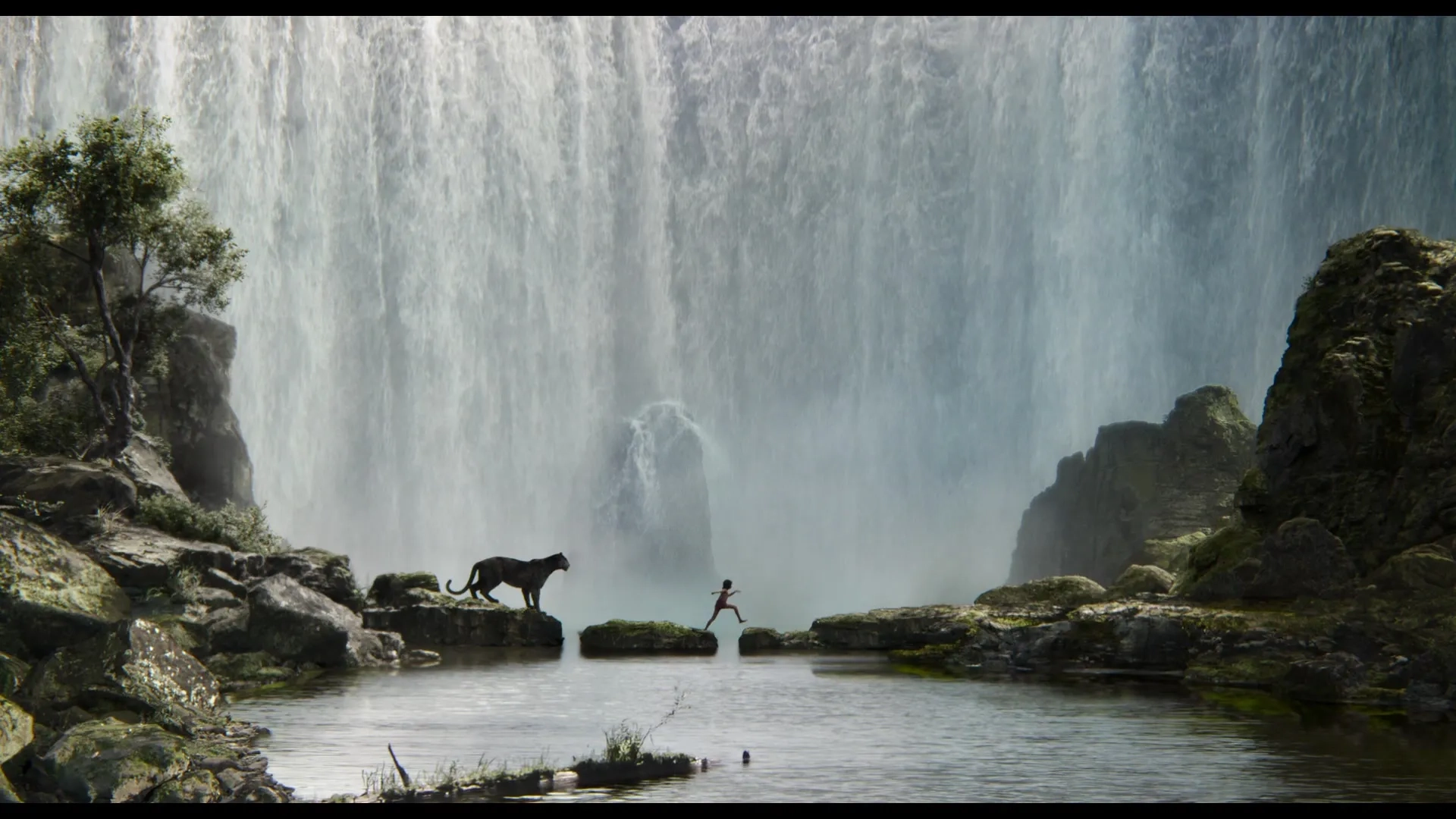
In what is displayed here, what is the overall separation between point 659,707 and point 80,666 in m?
10.6

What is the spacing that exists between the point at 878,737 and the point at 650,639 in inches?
1019

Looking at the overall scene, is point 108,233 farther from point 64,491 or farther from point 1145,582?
point 1145,582

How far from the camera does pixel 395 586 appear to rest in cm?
4456

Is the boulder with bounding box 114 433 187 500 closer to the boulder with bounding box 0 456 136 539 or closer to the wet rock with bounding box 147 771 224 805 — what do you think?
the boulder with bounding box 0 456 136 539

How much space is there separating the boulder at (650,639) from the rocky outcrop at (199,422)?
67.8 ft

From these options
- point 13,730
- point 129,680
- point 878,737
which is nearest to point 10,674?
point 129,680

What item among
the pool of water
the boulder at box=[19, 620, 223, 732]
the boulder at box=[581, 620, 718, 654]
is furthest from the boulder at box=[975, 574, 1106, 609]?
the boulder at box=[19, 620, 223, 732]

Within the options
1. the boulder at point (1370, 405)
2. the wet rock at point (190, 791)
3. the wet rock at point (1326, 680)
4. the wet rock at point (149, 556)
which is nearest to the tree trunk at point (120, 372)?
the wet rock at point (149, 556)

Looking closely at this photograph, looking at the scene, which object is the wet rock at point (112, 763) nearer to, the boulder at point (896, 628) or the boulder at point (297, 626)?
the boulder at point (297, 626)

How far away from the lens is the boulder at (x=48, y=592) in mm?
23438

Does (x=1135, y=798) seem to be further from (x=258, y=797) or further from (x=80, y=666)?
(x=80, y=666)

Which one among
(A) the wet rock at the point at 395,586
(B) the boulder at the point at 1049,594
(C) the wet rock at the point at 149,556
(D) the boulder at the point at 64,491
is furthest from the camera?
(A) the wet rock at the point at 395,586

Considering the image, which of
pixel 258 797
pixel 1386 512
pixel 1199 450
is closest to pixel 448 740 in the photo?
pixel 258 797

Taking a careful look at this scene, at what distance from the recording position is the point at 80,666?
19812 millimetres
